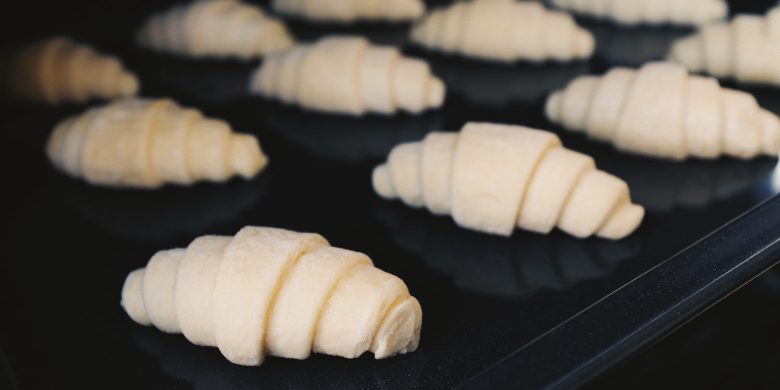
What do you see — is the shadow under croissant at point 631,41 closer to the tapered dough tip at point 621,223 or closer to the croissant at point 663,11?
the croissant at point 663,11

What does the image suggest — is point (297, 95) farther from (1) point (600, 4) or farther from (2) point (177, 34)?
(1) point (600, 4)

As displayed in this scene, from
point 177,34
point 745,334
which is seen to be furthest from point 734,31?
point 177,34

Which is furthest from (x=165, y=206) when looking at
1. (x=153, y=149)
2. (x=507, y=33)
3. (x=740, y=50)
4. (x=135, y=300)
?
(x=740, y=50)

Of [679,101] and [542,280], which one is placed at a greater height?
[679,101]

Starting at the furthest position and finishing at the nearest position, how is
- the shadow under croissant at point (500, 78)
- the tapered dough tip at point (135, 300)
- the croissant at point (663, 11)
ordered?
the croissant at point (663, 11) < the shadow under croissant at point (500, 78) < the tapered dough tip at point (135, 300)

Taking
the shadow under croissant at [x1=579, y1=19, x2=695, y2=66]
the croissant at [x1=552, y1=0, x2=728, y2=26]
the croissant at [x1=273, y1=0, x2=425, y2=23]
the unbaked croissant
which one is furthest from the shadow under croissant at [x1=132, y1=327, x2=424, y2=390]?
the croissant at [x1=552, y1=0, x2=728, y2=26]

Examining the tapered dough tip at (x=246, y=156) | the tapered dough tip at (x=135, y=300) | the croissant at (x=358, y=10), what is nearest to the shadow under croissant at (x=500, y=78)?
the croissant at (x=358, y=10)

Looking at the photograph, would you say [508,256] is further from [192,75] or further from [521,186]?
[192,75]
